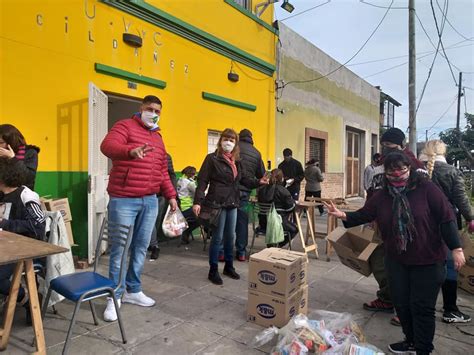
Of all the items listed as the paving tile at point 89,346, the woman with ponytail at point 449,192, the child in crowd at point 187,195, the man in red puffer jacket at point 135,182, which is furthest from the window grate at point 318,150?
the paving tile at point 89,346

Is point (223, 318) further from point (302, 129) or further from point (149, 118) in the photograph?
point (302, 129)

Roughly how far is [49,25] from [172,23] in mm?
2109

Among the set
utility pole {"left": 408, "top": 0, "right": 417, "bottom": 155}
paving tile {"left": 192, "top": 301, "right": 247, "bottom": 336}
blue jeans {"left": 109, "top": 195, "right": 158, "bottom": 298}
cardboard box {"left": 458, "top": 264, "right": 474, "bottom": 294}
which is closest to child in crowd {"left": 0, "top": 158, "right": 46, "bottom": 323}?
blue jeans {"left": 109, "top": 195, "right": 158, "bottom": 298}

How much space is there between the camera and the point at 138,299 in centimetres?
350

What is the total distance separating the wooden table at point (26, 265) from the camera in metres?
2.25

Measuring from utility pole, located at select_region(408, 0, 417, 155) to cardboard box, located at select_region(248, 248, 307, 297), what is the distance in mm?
8158

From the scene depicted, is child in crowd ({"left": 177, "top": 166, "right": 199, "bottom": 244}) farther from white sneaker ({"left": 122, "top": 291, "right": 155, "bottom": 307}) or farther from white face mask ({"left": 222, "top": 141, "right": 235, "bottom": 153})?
white sneaker ({"left": 122, "top": 291, "right": 155, "bottom": 307})

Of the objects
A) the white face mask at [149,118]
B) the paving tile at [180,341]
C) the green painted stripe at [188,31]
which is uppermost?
the green painted stripe at [188,31]

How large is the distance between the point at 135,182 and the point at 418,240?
226cm

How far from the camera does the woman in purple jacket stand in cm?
243

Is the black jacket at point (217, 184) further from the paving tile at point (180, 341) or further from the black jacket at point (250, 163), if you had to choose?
the paving tile at point (180, 341)

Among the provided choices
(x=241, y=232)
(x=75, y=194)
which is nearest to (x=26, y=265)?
(x=75, y=194)

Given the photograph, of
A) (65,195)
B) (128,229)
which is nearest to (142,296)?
(128,229)

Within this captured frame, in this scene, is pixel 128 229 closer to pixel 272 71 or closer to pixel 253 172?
pixel 253 172
